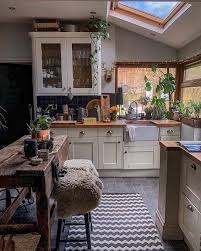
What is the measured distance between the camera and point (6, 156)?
2.08 metres

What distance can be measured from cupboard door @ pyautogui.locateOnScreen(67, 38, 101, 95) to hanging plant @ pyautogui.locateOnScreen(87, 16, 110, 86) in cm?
2

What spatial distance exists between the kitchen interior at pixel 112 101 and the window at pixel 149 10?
16mm

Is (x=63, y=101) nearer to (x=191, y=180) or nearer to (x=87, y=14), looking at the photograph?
(x=87, y=14)

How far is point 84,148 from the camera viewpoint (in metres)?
4.02

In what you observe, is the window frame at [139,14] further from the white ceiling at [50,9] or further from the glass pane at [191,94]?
the glass pane at [191,94]

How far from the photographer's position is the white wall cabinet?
402 cm

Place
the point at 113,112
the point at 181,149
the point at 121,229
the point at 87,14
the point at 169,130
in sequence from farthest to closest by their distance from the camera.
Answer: the point at 113,112 → the point at 169,130 → the point at 87,14 → the point at 121,229 → the point at 181,149

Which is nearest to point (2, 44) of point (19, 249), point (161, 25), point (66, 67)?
point (66, 67)

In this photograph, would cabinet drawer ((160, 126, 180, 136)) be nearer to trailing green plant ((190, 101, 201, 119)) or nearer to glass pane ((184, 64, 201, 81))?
trailing green plant ((190, 101, 201, 119))

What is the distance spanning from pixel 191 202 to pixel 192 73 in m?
2.70

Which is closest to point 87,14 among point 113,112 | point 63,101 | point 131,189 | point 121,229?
point 63,101

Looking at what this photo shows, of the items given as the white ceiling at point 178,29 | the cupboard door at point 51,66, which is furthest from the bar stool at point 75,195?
the cupboard door at point 51,66

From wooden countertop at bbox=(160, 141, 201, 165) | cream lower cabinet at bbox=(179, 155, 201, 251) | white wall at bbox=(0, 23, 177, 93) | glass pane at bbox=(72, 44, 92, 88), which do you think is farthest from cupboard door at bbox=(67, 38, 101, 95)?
cream lower cabinet at bbox=(179, 155, 201, 251)

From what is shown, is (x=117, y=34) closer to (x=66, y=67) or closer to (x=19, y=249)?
(x=66, y=67)
